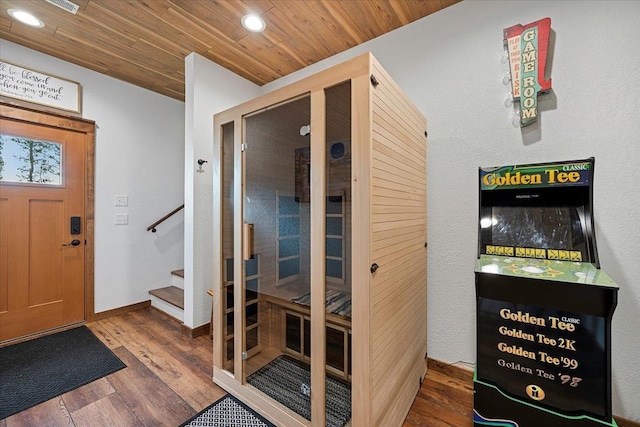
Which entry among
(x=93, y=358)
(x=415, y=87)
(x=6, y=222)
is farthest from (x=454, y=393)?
(x=6, y=222)

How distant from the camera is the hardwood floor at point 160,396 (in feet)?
5.39

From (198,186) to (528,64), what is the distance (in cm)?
276

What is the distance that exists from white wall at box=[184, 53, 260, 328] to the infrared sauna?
2.79ft

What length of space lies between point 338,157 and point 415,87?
4.40 ft

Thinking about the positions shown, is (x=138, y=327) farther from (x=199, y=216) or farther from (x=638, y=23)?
(x=638, y=23)

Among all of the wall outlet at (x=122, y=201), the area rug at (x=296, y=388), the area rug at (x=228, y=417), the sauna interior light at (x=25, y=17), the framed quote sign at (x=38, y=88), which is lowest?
the area rug at (x=228, y=417)

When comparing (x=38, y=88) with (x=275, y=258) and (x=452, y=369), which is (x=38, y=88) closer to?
(x=275, y=258)

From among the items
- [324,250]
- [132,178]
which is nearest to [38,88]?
[132,178]

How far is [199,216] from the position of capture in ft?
8.75

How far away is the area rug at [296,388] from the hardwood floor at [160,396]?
377mm

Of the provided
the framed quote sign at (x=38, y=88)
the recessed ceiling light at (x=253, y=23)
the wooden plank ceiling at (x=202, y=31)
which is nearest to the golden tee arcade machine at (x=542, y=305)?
the wooden plank ceiling at (x=202, y=31)

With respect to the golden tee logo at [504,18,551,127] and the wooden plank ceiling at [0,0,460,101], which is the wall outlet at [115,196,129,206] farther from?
the golden tee logo at [504,18,551,127]

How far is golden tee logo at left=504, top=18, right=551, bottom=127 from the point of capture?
1.68 metres

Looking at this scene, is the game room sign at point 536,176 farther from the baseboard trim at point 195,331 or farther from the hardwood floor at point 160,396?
the baseboard trim at point 195,331
